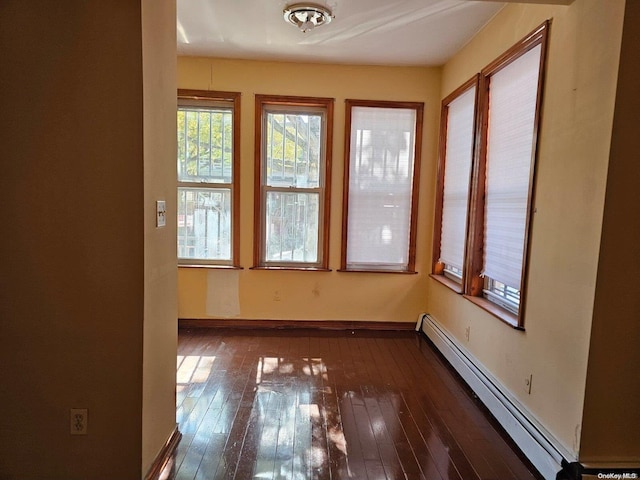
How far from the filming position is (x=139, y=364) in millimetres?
1679

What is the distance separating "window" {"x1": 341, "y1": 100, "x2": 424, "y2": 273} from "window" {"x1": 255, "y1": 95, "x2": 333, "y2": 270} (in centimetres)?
24

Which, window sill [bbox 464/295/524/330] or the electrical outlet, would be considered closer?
the electrical outlet

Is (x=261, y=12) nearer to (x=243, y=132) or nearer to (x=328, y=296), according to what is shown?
(x=243, y=132)

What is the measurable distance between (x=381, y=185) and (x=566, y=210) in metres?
2.19

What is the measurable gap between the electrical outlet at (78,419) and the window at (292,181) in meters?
2.45

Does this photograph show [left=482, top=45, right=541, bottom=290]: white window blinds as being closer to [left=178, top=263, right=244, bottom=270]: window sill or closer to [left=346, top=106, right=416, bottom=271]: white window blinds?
[left=346, top=106, right=416, bottom=271]: white window blinds

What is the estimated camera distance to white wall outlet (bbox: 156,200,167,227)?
70.3 inches

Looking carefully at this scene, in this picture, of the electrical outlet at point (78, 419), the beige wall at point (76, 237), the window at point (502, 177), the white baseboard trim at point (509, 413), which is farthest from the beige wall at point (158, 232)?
the window at point (502, 177)

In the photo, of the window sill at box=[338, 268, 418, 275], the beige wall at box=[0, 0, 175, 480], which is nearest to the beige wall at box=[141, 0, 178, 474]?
the beige wall at box=[0, 0, 175, 480]

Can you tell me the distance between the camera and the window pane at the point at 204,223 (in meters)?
3.99

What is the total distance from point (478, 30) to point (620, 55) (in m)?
1.63

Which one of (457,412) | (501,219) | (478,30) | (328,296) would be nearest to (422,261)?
(328,296)

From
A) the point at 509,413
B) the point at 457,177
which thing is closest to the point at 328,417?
the point at 509,413

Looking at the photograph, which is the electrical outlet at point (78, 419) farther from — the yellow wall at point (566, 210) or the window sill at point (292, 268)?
the window sill at point (292, 268)
